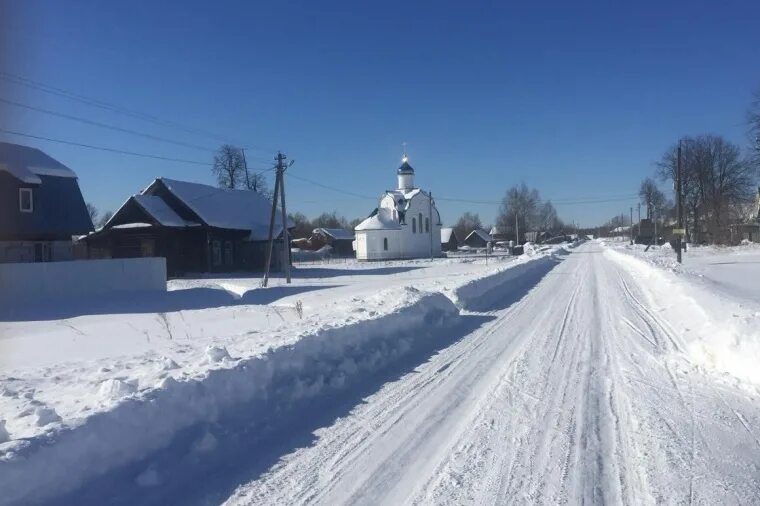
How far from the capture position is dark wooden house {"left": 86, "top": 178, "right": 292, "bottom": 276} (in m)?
41.9

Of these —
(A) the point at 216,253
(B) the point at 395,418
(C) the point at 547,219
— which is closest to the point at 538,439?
(B) the point at 395,418

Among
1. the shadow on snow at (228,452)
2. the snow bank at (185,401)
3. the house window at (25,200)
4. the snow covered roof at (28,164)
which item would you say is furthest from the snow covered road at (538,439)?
the house window at (25,200)

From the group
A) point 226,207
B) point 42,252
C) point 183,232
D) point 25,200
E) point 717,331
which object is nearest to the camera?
point 717,331

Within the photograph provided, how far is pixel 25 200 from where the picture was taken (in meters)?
31.0

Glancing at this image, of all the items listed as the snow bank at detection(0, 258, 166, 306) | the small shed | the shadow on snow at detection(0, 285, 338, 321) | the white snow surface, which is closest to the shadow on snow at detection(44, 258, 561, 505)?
the white snow surface

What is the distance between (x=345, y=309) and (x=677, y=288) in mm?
10343

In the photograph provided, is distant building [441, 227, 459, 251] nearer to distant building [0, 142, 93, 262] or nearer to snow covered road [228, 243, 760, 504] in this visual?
distant building [0, 142, 93, 262]

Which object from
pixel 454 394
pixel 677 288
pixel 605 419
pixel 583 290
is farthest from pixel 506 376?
pixel 583 290

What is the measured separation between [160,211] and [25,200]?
11559mm

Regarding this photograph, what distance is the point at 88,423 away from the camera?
199 inches

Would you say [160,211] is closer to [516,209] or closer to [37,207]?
[37,207]

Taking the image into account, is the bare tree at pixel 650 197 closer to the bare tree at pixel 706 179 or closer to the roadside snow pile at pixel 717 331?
the bare tree at pixel 706 179

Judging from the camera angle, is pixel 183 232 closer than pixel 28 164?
No

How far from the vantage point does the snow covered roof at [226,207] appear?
143 ft
